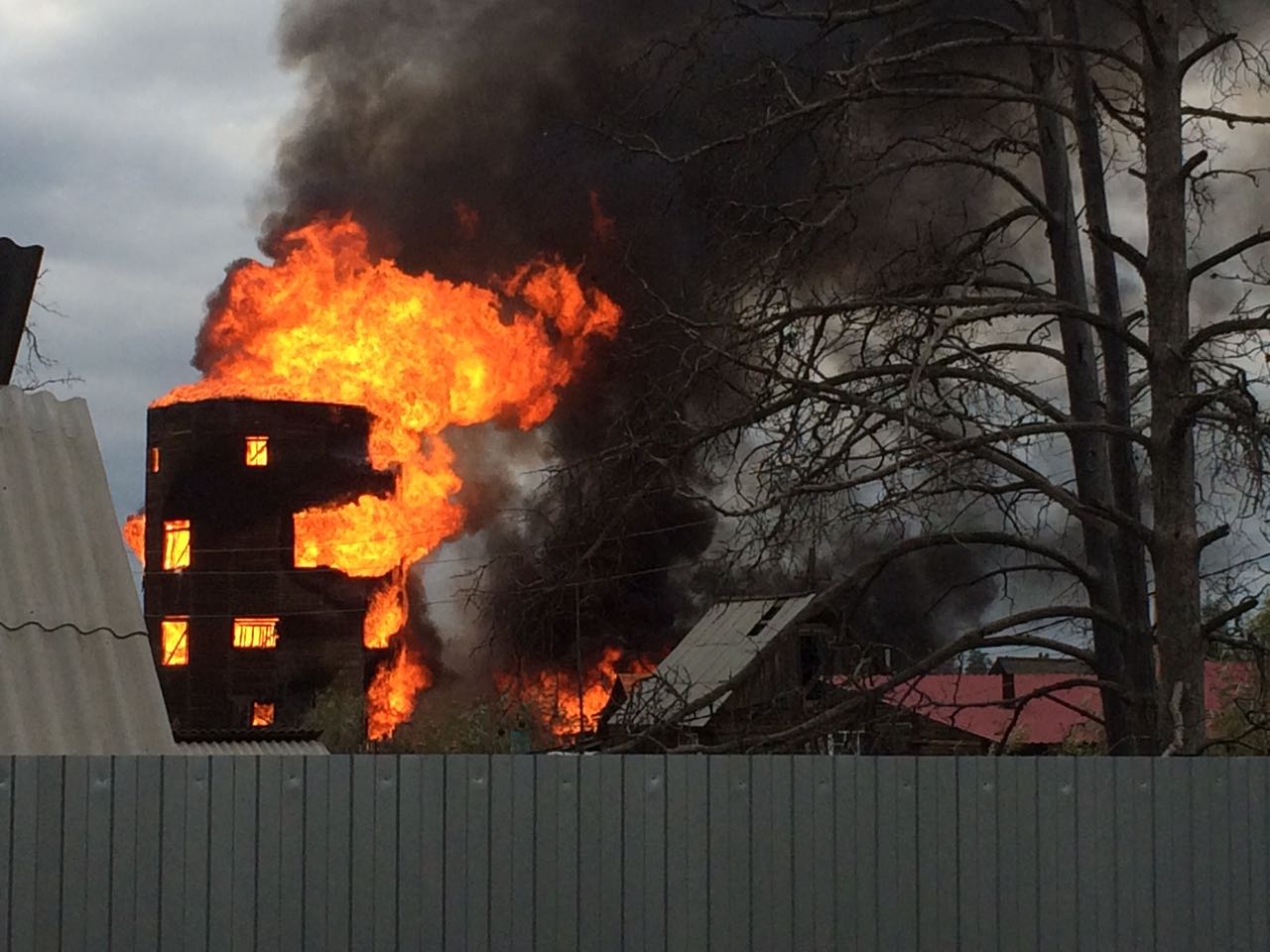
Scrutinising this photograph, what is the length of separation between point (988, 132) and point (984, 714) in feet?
115

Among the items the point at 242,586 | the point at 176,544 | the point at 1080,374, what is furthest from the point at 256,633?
the point at 1080,374

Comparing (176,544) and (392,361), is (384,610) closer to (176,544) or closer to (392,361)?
(176,544)

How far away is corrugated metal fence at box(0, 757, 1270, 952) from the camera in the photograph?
25.6 ft

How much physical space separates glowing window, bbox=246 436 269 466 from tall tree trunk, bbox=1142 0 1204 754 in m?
56.1

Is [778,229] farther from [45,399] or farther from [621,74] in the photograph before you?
[45,399]

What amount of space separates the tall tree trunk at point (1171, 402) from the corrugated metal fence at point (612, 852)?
3.06m

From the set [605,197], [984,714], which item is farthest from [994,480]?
[605,197]

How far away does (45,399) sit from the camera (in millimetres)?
9789

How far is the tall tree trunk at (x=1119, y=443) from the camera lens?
42.4ft

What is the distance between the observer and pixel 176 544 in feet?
224

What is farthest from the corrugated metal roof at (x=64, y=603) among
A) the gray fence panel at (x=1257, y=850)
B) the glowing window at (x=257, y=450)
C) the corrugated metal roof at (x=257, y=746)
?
the glowing window at (x=257, y=450)

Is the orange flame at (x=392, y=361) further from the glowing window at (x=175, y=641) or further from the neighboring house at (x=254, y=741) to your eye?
the neighboring house at (x=254, y=741)

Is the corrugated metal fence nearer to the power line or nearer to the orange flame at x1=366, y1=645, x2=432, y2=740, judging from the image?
the power line

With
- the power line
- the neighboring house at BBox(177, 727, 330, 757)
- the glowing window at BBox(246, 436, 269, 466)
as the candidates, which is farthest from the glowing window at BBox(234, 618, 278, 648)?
the power line
